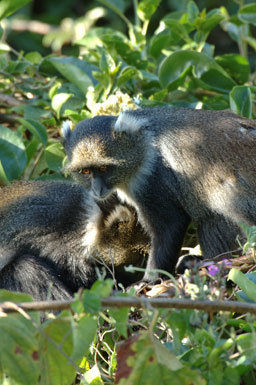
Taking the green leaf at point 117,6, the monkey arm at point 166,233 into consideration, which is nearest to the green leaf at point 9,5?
the green leaf at point 117,6

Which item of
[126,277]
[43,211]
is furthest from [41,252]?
[126,277]

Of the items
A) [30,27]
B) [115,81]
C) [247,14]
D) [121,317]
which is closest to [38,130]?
[115,81]

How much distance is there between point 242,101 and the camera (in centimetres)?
553

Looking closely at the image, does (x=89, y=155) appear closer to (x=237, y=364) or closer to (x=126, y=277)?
(x=126, y=277)

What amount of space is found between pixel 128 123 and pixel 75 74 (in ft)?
4.15

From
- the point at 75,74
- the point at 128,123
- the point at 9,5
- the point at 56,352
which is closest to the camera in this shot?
the point at 56,352

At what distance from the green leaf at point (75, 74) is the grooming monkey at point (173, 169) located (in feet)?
3.21

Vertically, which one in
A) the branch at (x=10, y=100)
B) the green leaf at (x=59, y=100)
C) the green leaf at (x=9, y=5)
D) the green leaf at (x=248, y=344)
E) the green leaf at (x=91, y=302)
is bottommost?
the branch at (x=10, y=100)

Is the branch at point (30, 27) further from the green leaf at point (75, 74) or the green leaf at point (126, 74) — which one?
the green leaf at point (126, 74)

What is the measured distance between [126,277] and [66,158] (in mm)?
1053

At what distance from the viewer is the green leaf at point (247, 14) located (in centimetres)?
605

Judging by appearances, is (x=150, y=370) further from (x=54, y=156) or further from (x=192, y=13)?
(x=192, y=13)

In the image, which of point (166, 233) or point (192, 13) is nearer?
point (166, 233)

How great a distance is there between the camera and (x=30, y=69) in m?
6.40
